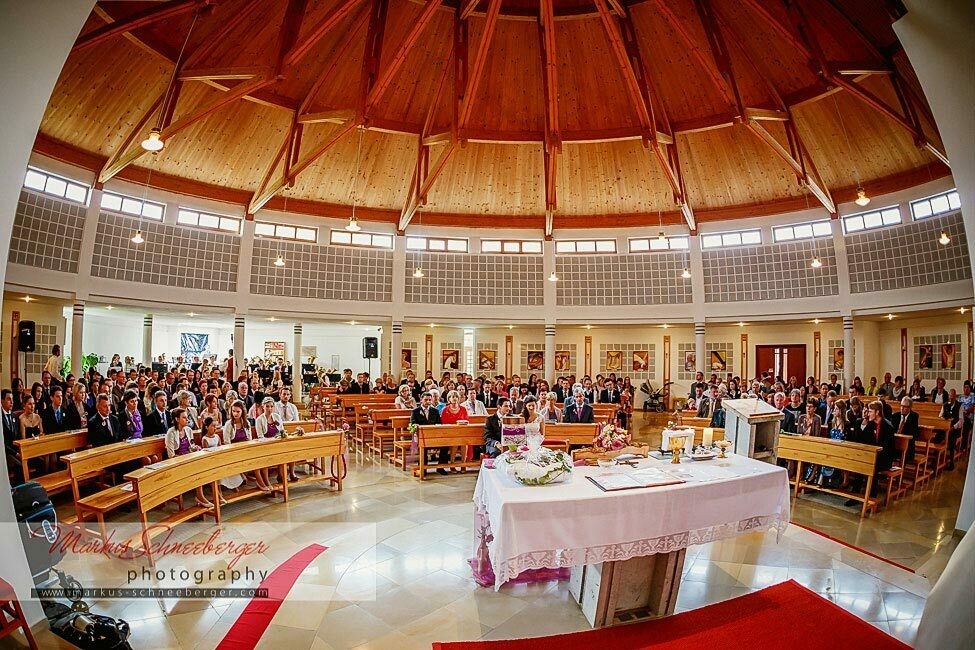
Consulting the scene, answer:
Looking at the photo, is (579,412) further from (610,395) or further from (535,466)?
(535,466)

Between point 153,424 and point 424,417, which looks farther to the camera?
point 424,417

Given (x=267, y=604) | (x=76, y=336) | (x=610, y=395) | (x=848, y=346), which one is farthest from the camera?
(x=848, y=346)

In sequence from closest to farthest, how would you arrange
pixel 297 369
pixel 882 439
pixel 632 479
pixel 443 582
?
pixel 632 479, pixel 443 582, pixel 882 439, pixel 297 369

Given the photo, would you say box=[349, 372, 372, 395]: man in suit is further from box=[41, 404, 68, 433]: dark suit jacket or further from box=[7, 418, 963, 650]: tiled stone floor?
box=[7, 418, 963, 650]: tiled stone floor

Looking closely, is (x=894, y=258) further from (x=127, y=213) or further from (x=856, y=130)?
(x=127, y=213)

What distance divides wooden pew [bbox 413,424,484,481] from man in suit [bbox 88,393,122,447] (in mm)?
4142

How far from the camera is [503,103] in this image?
11875 millimetres

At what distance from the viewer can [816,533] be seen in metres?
5.16

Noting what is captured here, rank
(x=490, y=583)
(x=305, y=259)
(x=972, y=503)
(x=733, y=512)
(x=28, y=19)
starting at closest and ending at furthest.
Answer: (x=28, y=19)
(x=733, y=512)
(x=490, y=583)
(x=972, y=503)
(x=305, y=259)

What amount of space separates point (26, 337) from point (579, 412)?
12.5 metres

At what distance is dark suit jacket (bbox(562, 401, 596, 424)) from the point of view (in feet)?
29.7

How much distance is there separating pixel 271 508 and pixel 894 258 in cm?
1513

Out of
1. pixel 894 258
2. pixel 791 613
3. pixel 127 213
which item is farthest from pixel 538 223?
pixel 791 613

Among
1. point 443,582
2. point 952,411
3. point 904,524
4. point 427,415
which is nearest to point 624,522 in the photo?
point 443,582
